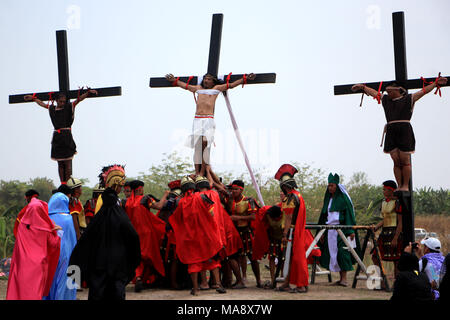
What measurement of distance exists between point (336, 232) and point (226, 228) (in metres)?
2.52

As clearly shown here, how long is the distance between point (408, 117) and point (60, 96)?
690 centimetres

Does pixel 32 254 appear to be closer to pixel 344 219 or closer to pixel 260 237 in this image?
pixel 260 237

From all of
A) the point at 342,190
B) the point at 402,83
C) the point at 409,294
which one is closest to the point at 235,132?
the point at 342,190

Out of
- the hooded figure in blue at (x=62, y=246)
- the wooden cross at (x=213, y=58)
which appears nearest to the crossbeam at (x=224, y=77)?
the wooden cross at (x=213, y=58)

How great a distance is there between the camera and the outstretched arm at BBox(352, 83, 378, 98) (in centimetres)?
1059

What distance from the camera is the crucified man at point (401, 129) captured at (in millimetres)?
10055

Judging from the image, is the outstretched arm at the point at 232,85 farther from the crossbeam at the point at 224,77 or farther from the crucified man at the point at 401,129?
the crucified man at the point at 401,129

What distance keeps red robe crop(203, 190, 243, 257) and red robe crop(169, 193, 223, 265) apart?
146 millimetres

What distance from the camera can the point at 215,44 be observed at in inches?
471

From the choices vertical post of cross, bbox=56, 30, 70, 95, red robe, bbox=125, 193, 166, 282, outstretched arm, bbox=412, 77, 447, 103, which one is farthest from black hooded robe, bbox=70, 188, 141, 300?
vertical post of cross, bbox=56, 30, 70, 95

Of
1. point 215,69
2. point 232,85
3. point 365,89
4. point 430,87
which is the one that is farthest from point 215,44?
point 430,87

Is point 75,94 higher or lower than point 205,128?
higher

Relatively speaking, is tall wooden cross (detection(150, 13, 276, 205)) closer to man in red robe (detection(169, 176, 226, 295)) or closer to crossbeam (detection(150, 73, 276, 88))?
crossbeam (detection(150, 73, 276, 88))
